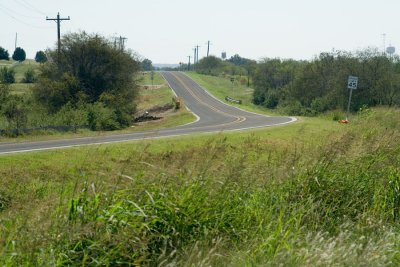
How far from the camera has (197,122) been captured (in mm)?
39750

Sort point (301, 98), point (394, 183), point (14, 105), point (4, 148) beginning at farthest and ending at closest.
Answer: point (301, 98) < point (14, 105) < point (4, 148) < point (394, 183)

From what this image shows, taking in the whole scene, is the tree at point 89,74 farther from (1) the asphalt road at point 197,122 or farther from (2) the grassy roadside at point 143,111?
(1) the asphalt road at point 197,122

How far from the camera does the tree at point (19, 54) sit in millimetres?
116500

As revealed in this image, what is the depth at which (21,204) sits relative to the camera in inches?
223

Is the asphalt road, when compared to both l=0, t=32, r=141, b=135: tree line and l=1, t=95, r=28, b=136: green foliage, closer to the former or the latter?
l=1, t=95, r=28, b=136: green foliage

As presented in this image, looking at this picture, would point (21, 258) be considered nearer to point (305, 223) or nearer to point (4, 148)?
point (305, 223)

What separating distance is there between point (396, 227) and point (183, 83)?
90.6m

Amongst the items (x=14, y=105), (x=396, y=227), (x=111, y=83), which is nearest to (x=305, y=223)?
(x=396, y=227)

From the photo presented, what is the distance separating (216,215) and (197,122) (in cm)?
3390

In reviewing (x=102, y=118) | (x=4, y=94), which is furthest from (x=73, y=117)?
(x=4, y=94)

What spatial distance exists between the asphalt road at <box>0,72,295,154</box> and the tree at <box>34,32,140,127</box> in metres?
6.90

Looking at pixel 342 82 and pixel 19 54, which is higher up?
pixel 19 54

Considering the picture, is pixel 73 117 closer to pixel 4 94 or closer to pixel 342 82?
pixel 4 94

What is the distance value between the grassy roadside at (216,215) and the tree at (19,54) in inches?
4561
